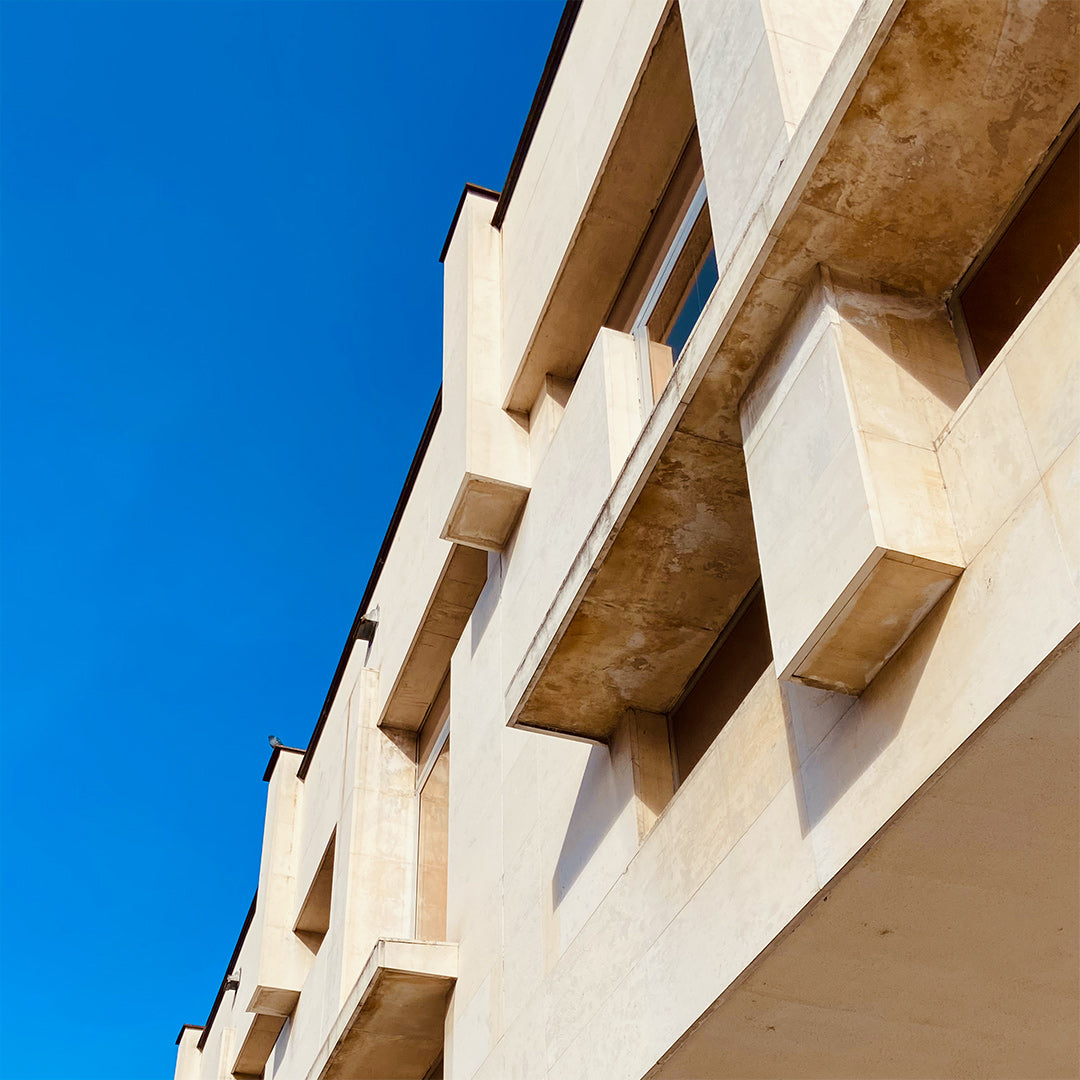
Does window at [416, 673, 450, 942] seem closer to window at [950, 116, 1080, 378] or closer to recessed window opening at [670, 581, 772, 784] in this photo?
recessed window opening at [670, 581, 772, 784]

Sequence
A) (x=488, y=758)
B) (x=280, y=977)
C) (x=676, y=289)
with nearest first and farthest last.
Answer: (x=676, y=289) < (x=488, y=758) < (x=280, y=977)

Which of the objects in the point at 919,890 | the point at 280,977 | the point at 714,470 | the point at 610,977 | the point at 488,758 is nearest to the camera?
the point at 919,890

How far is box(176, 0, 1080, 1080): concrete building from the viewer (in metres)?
6.32

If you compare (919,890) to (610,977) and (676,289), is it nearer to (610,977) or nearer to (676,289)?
(610,977)

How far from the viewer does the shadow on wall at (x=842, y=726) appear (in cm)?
645

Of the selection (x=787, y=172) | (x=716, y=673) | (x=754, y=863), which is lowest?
(x=754, y=863)

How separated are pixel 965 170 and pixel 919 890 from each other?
3787 millimetres

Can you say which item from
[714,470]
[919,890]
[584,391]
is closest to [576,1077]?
[919,890]

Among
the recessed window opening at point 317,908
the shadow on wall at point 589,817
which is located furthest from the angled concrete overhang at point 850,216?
the recessed window opening at point 317,908

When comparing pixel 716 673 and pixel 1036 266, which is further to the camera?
pixel 716 673

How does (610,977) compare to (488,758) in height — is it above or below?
below

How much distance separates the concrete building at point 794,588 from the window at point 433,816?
7.83ft

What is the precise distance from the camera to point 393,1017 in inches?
540

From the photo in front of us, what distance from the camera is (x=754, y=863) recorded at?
767 cm
